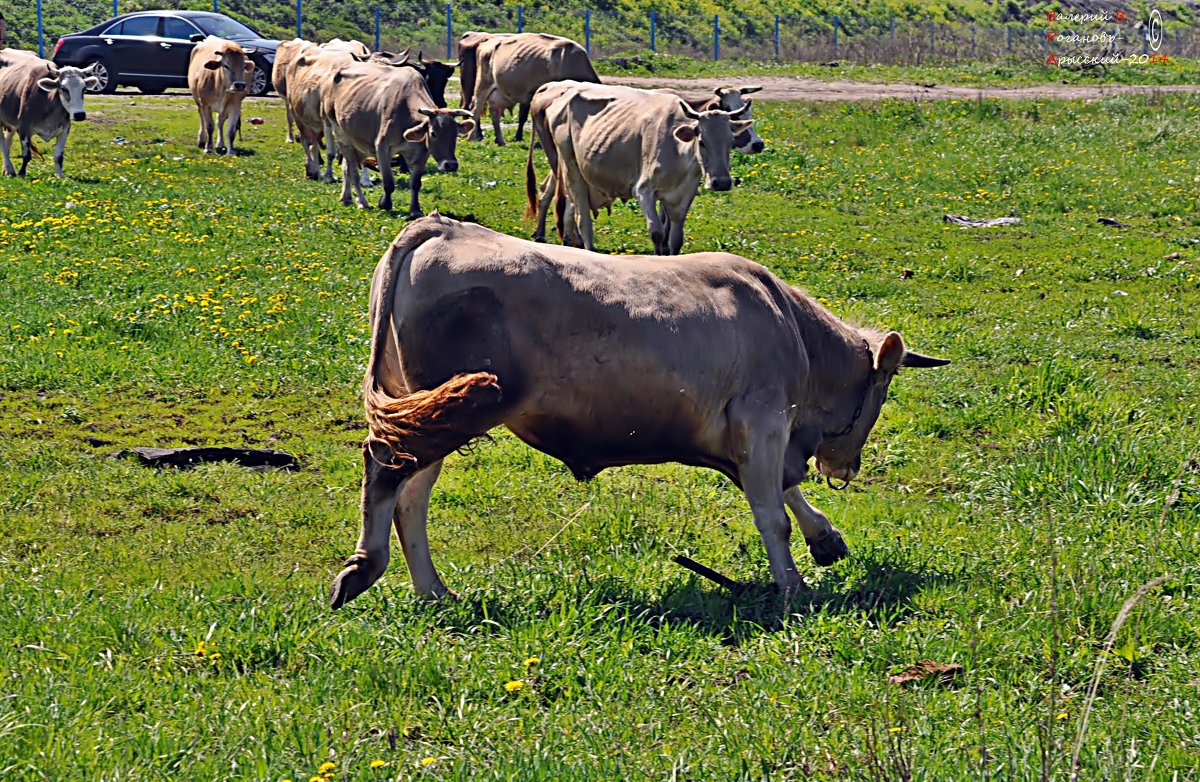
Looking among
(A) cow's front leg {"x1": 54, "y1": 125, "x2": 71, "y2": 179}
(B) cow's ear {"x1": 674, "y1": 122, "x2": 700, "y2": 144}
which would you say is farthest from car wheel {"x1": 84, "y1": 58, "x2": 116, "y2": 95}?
(B) cow's ear {"x1": 674, "y1": 122, "x2": 700, "y2": 144}

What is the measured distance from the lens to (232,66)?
2506 cm

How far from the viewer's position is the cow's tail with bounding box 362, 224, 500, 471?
5922 mm

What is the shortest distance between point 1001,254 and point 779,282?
1001 centimetres

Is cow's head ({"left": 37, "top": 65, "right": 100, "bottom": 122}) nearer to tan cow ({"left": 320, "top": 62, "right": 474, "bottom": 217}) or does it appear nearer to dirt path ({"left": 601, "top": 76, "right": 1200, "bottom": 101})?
tan cow ({"left": 320, "top": 62, "right": 474, "bottom": 217})

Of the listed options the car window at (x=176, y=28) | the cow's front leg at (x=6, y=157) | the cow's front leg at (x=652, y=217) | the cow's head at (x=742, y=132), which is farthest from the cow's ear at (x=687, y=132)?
the car window at (x=176, y=28)

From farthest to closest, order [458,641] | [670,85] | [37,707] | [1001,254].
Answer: [670,85] → [1001,254] → [458,641] → [37,707]

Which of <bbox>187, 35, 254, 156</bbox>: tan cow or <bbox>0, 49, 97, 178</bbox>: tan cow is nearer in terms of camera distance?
<bbox>0, 49, 97, 178</bbox>: tan cow

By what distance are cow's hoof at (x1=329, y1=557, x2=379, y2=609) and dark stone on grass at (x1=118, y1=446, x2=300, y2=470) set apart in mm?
2897

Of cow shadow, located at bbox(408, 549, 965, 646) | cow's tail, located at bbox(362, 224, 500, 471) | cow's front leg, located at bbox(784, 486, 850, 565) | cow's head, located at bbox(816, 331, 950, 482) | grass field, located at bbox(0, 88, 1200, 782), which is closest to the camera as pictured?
grass field, located at bbox(0, 88, 1200, 782)

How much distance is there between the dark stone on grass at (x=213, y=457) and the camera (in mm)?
8773

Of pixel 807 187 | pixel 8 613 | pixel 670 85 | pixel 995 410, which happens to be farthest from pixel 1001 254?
pixel 670 85

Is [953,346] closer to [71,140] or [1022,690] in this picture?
[1022,690]

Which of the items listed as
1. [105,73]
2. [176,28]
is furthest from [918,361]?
[176,28]

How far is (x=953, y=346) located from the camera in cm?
1174
